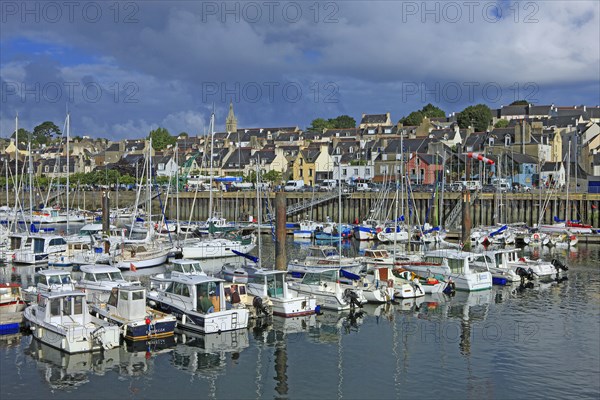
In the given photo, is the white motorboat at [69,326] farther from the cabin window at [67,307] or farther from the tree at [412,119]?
the tree at [412,119]

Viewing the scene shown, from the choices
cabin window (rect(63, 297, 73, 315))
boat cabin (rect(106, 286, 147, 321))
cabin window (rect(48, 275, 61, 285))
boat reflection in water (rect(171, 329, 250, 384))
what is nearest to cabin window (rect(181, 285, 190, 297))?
boat reflection in water (rect(171, 329, 250, 384))

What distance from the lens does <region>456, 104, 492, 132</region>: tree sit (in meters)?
154

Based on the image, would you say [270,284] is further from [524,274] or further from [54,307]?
[524,274]

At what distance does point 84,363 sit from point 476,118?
5427 inches

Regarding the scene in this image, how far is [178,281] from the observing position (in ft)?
113

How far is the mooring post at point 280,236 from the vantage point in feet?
151

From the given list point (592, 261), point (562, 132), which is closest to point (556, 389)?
point (592, 261)

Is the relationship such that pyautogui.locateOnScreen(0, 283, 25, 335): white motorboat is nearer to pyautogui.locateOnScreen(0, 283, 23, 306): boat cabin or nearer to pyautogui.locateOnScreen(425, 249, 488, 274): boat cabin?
pyautogui.locateOnScreen(0, 283, 23, 306): boat cabin

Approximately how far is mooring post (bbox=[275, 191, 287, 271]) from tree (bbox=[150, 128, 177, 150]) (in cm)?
13799

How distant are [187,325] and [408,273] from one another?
16684mm

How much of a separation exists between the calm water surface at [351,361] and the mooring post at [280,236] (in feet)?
29.2

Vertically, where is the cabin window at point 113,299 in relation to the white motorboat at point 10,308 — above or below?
above

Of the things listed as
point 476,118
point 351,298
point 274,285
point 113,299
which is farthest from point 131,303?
point 476,118

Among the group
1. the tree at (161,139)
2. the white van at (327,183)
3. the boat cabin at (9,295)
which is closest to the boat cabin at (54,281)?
the boat cabin at (9,295)
